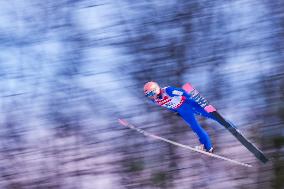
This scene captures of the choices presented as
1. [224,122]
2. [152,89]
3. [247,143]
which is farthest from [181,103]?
[247,143]

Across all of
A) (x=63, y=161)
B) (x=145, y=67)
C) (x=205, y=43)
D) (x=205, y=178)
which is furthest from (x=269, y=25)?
(x=63, y=161)

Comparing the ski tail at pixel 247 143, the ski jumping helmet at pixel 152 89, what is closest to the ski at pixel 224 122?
the ski tail at pixel 247 143

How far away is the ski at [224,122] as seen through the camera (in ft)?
24.8

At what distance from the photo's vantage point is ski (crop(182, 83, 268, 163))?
757cm

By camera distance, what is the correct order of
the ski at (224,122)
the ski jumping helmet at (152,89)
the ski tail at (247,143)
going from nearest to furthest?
the ski jumping helmet at (152,89) → the ski at (224,122) → the ski tail at (247,143)

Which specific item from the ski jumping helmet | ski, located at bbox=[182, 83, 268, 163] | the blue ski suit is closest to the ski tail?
ski, located at bbox=[182, 83, 268, 163]

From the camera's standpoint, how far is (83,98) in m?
9.57

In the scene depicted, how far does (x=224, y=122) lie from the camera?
791 cm

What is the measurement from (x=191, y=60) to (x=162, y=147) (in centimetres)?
148

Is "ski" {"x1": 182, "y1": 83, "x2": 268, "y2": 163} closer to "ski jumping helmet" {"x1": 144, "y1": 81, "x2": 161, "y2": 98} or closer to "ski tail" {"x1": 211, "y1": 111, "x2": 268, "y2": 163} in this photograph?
"ski tail" {"x1": 211, "y1": 111, "x2": 268, "y2": 163}

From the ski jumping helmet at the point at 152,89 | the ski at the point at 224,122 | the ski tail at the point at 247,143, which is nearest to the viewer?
the ski jumping helmet at the point at 152,89

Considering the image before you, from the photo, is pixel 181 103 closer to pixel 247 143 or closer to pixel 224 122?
pixel 224 122

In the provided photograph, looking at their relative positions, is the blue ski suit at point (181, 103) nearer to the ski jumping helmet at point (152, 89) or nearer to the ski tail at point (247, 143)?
the ski jumping helmet at point (152, 89)

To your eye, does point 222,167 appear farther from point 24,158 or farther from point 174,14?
point 24,158
